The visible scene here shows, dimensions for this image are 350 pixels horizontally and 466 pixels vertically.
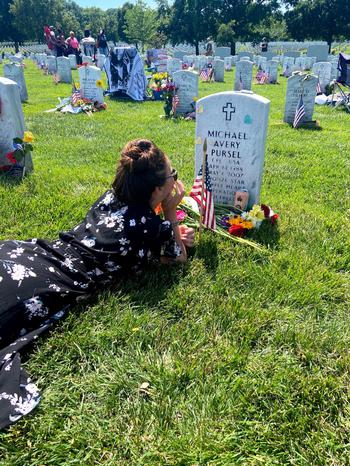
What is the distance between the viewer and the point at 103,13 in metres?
106

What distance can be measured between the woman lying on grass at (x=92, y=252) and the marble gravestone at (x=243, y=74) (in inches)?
518

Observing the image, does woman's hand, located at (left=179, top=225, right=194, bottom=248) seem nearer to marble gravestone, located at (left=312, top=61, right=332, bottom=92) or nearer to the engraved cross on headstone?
the engraved cross on headstone

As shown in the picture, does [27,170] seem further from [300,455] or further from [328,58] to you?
[328,58]

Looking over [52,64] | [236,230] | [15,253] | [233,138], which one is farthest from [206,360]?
[52,64]

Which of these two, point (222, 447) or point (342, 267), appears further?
point (342, 267)

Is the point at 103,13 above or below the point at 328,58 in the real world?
above

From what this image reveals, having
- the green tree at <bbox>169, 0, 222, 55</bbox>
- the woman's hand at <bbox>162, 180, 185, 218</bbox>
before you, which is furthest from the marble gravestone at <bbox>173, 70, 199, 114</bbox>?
the green tree at <bbox>169, 0, 222, 55</bbox>

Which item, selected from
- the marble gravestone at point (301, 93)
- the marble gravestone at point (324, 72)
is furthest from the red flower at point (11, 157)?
the marble gravestone at point (324, 72)

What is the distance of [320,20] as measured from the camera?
47125 mm

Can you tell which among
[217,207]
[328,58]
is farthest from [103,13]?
[217,207]

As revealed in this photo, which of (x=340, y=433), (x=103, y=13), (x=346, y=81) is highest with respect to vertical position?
(x=103, y=13)

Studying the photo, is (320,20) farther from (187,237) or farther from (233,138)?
(187,237)

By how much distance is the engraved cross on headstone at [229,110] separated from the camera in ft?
11.7

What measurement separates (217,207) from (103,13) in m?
121
